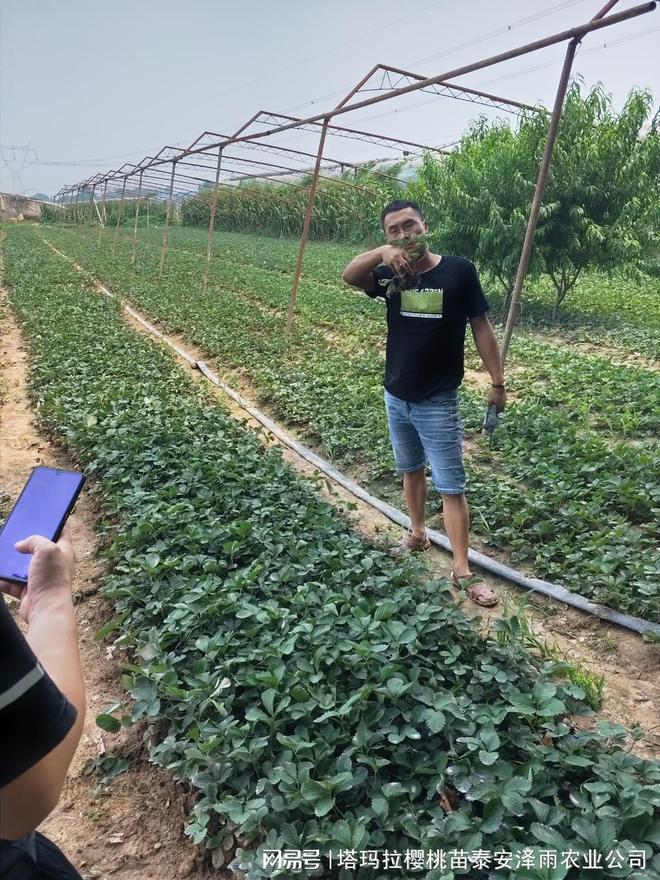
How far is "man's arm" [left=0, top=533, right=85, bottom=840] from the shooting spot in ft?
2.90

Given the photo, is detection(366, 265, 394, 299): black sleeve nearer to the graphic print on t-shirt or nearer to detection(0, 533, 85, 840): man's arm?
the graphic print on t-shirt

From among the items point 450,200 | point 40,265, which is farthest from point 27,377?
point 40,265

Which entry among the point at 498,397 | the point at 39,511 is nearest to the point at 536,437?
the point at 498,397

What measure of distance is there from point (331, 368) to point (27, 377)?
3.77 metres

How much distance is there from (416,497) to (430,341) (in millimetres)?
1018

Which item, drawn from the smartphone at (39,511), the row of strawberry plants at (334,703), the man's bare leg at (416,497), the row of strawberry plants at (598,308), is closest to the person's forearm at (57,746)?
the smartphone at (39,511)

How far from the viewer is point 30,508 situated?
155cm

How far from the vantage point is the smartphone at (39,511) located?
1.42 metres

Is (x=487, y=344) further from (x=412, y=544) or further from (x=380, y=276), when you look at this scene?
(x=412, y=544)

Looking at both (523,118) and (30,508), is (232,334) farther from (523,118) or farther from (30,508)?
(30,508)

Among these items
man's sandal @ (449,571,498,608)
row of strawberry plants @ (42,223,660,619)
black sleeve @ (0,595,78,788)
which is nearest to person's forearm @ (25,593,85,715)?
black sleeve @ (0,595,78,788)

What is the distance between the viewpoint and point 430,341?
10.5 feet

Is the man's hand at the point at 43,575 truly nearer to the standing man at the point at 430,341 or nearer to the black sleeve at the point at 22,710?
the black sleeve at the point at 22,710

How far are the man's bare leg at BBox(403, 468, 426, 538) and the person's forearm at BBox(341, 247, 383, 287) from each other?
1163 mm
